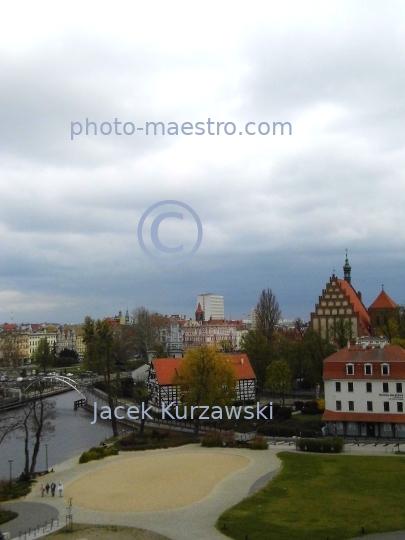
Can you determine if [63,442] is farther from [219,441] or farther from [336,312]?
[336,312]

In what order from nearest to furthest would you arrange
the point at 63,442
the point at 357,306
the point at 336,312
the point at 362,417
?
the point at 362,417
the point at 63,442
the point at 336,312
the point at 357,306

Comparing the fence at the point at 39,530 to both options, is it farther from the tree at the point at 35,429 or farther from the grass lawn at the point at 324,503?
the tree at the point at 35,429

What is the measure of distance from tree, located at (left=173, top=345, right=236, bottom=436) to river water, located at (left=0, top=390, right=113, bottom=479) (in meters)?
6.11

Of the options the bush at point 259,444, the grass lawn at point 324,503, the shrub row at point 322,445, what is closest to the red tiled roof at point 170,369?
the bush at point 259,444

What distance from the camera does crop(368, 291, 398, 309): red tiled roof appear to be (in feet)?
200

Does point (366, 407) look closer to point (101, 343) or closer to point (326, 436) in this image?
point (326, 436)

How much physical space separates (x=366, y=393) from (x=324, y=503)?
1366 centimetres

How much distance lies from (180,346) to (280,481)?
62986mm

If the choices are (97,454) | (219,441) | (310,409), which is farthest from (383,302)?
(97,454)

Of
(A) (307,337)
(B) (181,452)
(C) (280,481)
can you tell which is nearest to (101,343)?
(A) (307,337)

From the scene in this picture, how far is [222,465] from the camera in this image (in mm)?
25328

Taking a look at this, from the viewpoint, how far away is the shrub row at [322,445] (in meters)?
27.3

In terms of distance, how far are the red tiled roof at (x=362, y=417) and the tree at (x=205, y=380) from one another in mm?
6270

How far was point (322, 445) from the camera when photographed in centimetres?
2748
